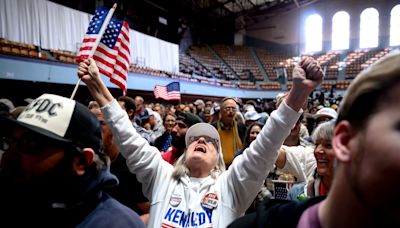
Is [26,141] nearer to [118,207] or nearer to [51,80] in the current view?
[118,207]

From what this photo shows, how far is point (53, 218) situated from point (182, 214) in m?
0.85

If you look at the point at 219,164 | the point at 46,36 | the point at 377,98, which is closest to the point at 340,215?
the point at 377,98

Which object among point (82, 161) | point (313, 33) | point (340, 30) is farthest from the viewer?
point (313, 33)

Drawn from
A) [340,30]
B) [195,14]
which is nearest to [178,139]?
[195,14]

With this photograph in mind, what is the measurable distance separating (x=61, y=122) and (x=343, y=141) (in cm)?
109

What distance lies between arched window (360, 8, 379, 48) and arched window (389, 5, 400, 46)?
1.05 metres

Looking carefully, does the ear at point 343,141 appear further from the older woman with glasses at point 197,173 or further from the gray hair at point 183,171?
the gray hair at point 183,171

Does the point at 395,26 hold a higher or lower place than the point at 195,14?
lower

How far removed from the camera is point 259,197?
277cm

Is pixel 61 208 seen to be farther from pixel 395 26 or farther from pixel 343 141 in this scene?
pixel 395 26

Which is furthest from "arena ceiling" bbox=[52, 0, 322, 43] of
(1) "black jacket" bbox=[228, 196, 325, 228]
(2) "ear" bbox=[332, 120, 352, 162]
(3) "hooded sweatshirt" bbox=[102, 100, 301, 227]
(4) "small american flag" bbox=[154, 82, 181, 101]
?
(2) "ear" bbox=[332, 120, 352, 162]

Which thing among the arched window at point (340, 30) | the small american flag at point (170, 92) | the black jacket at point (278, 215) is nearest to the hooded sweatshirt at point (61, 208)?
the black jacket at point (278, 215)

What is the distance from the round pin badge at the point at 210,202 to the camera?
6.23ft

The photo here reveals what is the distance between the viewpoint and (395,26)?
81.7ft
